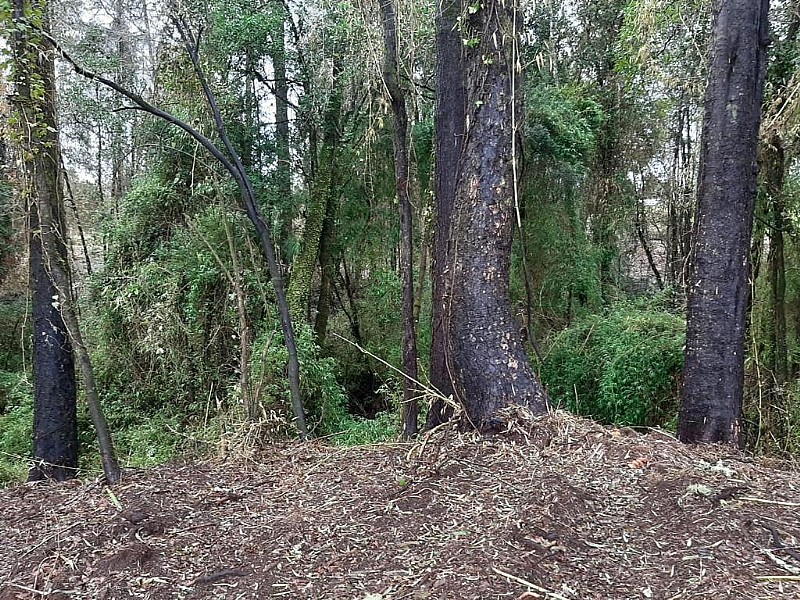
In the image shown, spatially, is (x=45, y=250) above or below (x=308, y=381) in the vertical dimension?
above

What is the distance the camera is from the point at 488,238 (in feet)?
9.91

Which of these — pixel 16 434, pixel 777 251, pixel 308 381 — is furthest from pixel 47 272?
pixel 777 251

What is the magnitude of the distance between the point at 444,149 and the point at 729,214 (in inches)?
66.7

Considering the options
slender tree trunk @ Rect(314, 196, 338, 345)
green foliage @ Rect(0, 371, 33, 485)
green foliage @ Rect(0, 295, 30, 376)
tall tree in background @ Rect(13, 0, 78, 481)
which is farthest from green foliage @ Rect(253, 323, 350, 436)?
green foliage @ Rect(0, 295, 30, 376)

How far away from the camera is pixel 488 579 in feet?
5.65

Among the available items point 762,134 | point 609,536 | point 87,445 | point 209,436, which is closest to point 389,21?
point 762,134

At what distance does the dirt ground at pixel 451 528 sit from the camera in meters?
1.76

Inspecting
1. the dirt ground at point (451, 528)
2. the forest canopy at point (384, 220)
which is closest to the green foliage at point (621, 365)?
the forest canopy at point (384, 220)

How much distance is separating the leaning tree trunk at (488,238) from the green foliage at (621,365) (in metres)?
2.48

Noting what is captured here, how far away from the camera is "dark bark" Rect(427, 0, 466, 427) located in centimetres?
333

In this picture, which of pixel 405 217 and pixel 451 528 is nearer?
pixel 451 528

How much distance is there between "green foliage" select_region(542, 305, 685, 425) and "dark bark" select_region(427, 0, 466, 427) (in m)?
2.32

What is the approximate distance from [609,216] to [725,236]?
19.8 ft

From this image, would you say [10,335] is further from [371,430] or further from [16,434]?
[371,430]
